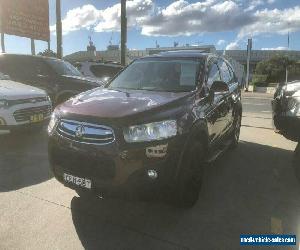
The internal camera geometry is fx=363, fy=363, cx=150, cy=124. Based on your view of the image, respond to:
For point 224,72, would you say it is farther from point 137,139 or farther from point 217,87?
point 137,139

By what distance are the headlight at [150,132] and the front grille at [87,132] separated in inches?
7.1

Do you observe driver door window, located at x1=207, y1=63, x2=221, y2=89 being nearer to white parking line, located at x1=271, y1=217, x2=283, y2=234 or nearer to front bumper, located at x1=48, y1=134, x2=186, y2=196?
front bumper, located at x1=48, y1=134, x2=186, y2=196

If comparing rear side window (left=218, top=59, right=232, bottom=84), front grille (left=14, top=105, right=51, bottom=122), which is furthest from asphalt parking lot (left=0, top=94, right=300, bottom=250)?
rear side window (left=218, top=59, right=232, bottom=84)

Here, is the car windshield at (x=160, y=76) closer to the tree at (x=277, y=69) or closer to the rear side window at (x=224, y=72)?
the rear side window at (x=224, y=72)

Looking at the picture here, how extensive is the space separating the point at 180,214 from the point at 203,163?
0.71 m

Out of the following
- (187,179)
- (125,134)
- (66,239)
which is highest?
(125,134)

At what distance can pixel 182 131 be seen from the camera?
3871 millimetres

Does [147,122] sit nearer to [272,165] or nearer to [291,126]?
[291,126]

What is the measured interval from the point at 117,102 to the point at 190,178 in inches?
47.2

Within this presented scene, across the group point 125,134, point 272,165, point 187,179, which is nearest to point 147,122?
point 125,134

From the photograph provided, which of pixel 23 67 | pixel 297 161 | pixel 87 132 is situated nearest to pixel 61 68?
pixel 23 67

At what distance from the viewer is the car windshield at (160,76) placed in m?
4.87

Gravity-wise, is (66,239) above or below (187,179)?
below

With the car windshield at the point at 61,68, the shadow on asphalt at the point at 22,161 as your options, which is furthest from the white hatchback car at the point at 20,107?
the car windshield at the point at 61,68
